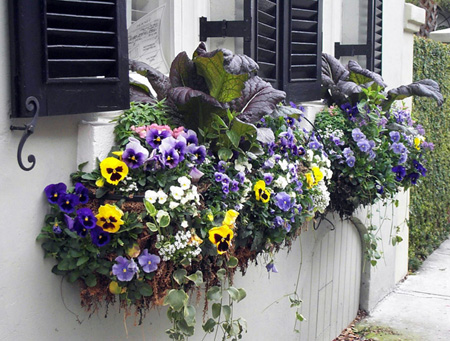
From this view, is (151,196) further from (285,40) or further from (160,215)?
(285,40)

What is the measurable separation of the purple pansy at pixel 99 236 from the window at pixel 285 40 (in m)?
1.52

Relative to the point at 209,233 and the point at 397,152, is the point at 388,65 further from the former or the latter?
the point at 209,233

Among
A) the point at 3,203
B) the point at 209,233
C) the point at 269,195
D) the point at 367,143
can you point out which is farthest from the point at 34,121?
the point at 367,143

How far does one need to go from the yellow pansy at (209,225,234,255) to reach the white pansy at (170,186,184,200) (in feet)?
0.58

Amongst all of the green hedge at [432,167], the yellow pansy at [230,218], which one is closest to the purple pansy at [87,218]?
the yellow pansy at [230,218]

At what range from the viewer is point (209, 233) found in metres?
2.37

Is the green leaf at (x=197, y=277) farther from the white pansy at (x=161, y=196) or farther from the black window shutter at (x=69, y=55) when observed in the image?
the black window shutter at (x=69, y=55)

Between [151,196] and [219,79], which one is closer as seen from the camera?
[151,196]

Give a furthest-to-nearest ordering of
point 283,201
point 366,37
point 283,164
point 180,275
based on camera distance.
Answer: point 366,37
point 283,164
point 283,201
point 180,275

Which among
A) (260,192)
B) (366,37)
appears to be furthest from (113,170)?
(366,37)

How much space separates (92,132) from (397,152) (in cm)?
233

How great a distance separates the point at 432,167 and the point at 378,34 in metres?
2.73

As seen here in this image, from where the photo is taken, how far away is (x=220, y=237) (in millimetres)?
2367

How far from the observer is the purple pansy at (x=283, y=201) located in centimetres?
280
